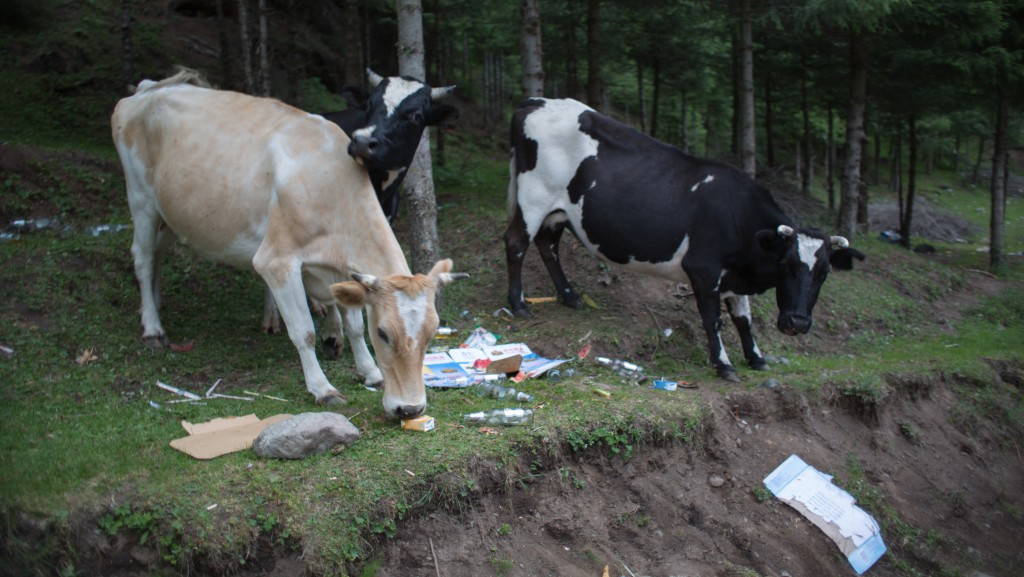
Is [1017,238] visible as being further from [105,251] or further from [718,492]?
[105,251]

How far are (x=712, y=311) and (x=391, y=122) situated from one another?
393 cm

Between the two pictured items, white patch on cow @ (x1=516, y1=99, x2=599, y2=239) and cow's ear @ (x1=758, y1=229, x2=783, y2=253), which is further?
white patch on cow @ (x1=516, y1=99, x2=599, y2=239)

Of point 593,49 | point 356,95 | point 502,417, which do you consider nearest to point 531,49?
point 356,95

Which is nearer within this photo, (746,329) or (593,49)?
(746,329)

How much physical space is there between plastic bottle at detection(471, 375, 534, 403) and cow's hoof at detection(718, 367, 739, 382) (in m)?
2.56

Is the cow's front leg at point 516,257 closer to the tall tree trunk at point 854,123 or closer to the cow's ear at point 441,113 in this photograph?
the cow's ear at point 441,113

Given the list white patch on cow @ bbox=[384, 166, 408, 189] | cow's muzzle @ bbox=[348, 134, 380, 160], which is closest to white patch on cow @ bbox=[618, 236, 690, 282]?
white patch on cow @ bbox=[384, 166, 408, 189]

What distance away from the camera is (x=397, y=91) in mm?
7926

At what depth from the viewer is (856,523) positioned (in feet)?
24.1

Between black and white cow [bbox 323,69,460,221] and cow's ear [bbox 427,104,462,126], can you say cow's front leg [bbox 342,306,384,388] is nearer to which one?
black and white cow [bbox 323,69,460,221]

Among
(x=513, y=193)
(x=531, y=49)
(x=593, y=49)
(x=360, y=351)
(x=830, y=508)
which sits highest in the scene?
(x=531, y=49)

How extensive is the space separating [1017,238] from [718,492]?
68.8 feet

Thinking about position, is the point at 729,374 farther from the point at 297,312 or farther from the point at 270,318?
the point at 270,318

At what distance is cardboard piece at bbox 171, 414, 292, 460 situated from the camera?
568 centimetres
